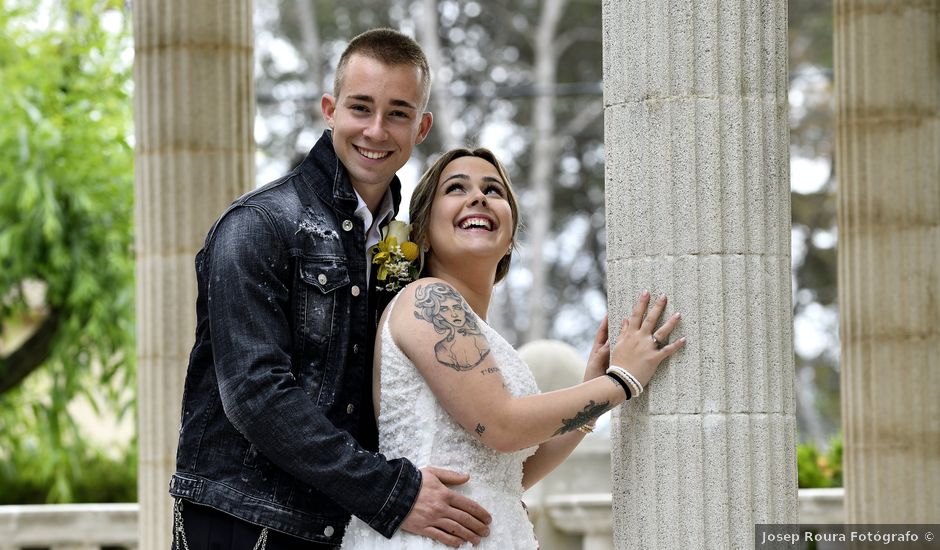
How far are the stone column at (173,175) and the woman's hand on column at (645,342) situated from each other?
3.90m

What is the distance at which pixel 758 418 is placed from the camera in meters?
3.88

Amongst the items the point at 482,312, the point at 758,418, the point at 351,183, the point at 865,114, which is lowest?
the point at 758,418

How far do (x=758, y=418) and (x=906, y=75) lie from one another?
182 inches

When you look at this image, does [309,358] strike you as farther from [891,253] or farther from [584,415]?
[891,253]

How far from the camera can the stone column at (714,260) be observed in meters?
3.87

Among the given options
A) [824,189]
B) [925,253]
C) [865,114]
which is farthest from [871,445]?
[824,189]

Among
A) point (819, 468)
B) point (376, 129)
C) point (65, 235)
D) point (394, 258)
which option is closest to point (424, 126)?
point (376, 129)

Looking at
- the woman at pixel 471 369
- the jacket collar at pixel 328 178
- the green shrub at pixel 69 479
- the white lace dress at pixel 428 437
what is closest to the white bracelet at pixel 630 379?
the woman at pixel 471 369

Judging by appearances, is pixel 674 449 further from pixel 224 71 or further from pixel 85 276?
pixel 85 276

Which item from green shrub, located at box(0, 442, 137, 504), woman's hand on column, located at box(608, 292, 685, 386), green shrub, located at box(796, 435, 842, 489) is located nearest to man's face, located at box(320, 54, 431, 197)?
woman's hand on column, located at box(608, 292, 685, 386)

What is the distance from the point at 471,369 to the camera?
398 cm

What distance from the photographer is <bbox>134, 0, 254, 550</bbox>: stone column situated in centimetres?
746

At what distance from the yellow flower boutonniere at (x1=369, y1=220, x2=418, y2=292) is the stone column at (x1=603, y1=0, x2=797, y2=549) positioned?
26.2 inches

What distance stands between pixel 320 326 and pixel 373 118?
641 mm
